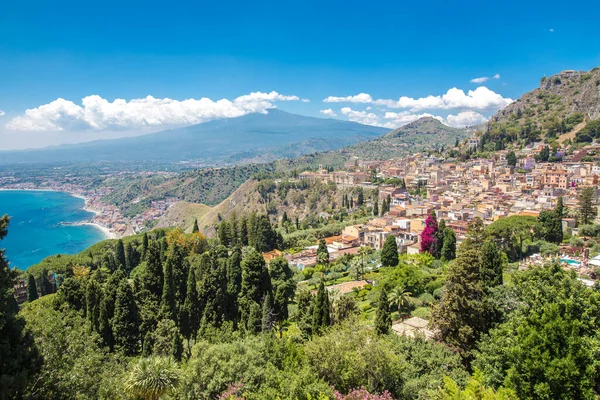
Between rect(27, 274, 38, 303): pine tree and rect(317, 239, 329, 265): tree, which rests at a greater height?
rect(317, 239, 329, 265): tree

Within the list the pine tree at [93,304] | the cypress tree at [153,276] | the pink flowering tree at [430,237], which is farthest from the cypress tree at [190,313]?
the pink flowering tree at [430,237]

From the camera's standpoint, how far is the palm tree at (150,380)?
475 inches

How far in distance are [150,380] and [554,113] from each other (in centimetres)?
11509

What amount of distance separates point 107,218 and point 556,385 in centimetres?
14559

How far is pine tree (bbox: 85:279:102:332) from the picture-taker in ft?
70.6

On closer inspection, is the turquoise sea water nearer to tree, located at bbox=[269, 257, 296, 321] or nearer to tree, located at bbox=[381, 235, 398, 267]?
tree, located at bbox=[269, 257, 296, 321]

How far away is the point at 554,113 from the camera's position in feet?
322

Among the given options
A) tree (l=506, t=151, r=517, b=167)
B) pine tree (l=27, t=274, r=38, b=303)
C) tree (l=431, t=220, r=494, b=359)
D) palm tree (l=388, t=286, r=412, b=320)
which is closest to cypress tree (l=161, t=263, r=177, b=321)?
palm tree (l=388, t=286, r=412, b=320)

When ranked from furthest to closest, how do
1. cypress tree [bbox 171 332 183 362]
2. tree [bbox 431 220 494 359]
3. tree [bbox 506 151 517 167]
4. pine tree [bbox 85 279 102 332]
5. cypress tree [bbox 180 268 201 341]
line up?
tree [bbox 506 151 517 167], cypress tree [bbox 180 268 201 341], pine tree [bbox 85 279 102 332], cypress tree [bbox 171 332 183 362], tree [bbox 431 220 494 359]

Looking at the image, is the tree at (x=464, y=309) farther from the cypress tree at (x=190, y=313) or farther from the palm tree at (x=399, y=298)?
the cypress tree at (x=190, y=313)

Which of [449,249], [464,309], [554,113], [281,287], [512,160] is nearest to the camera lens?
[464,309]

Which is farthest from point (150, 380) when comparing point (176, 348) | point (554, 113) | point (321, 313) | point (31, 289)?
point (554, 113)

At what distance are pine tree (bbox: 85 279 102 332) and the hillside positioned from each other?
9008cm

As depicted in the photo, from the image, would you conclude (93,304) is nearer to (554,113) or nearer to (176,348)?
(176,348)
